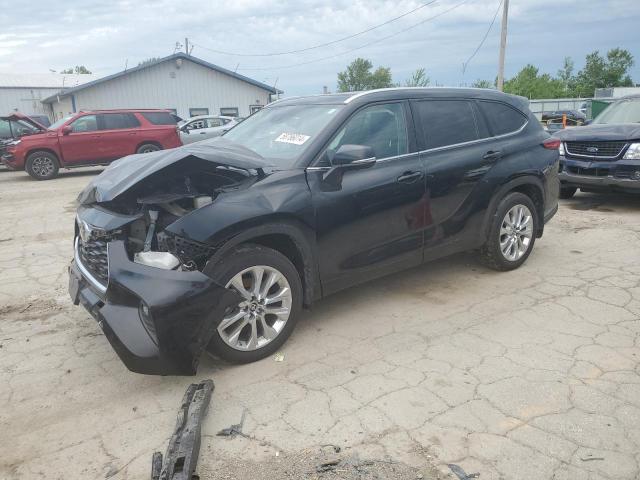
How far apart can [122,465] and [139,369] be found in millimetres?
541

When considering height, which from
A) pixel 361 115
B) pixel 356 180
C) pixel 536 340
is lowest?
pixel 536 340

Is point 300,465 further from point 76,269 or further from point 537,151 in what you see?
point 537,151

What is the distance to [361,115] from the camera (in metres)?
4.03

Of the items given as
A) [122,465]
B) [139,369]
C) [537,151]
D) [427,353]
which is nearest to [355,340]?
[427,353]

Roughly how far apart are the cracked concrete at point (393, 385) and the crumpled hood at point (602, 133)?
346cm

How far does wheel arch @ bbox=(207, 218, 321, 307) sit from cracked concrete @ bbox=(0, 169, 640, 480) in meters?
0.49

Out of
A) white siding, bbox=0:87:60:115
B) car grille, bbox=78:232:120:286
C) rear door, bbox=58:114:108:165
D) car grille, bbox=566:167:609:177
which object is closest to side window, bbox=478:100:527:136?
car grille, bbox=566:167:609:177

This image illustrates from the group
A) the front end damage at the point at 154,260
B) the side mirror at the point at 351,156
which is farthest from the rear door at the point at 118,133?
the side mirror at the point at 351,156

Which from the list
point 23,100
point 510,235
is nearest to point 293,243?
point 510,235

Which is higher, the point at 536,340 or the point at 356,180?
the point at 356,180

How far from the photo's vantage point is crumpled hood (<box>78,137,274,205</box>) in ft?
10.6

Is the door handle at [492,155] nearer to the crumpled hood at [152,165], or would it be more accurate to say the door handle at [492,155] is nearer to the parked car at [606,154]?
the crumpled hood at [152,165]

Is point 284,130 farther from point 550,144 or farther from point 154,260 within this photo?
point 550,144

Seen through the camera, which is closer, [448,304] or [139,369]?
[139,369]
